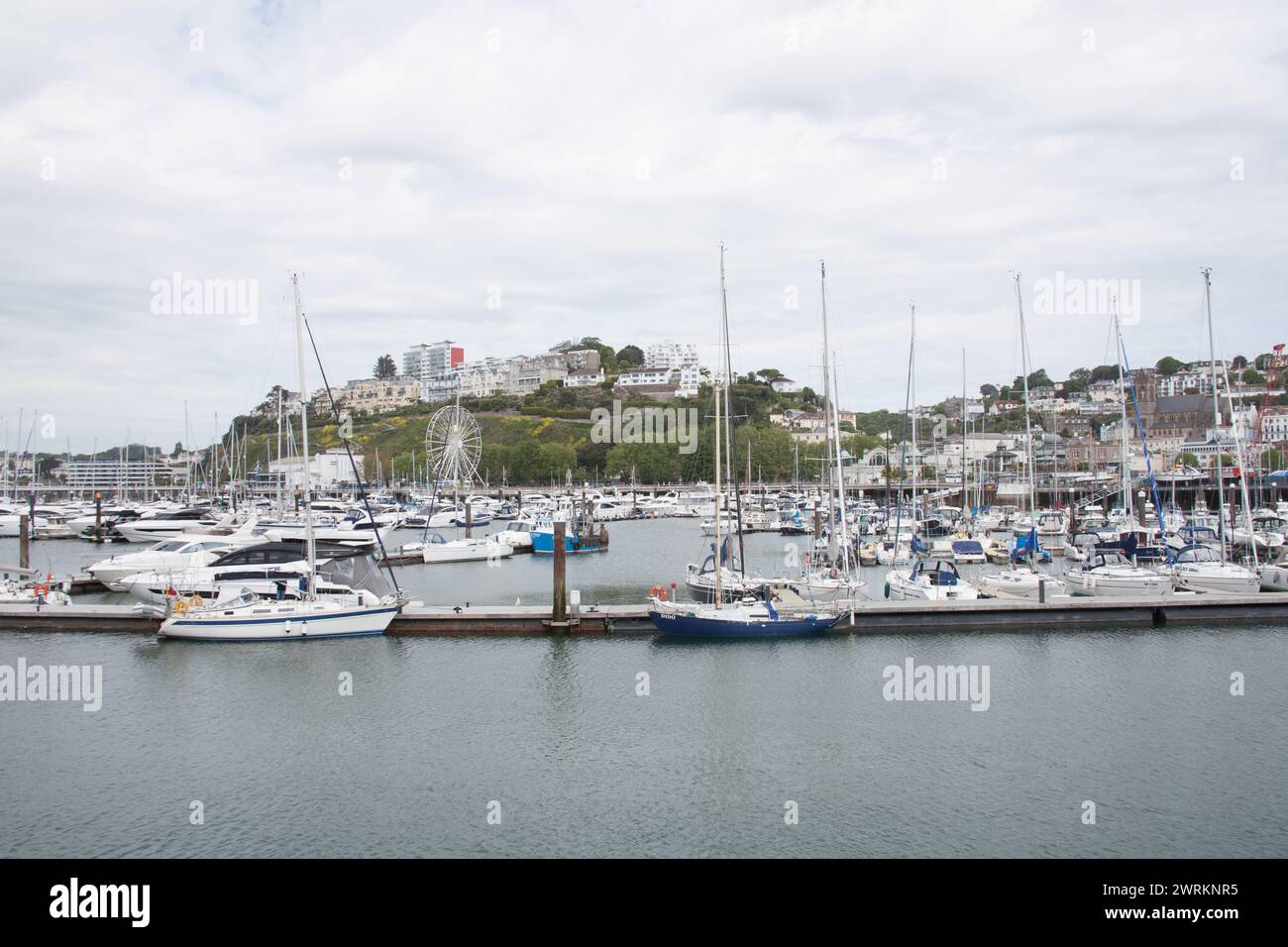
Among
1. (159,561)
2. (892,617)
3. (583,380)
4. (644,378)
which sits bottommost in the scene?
(892,617)

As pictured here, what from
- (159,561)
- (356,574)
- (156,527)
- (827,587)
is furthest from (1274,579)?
(156,527)

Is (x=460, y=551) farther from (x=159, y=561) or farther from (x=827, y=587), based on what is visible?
(x=827, y=587)

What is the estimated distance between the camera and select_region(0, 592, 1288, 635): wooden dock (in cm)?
2831

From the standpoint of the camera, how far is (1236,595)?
30453 mm


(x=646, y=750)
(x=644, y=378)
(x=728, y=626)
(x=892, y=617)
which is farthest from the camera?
(x=644, y=378)

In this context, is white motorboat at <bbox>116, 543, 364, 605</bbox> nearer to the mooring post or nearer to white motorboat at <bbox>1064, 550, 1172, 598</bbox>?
the mooring post

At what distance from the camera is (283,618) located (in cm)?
2714

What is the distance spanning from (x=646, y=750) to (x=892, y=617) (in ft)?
42.4

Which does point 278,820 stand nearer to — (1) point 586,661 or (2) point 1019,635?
(1) point 586,661

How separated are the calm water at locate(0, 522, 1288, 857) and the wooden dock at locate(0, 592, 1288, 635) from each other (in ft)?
3.20

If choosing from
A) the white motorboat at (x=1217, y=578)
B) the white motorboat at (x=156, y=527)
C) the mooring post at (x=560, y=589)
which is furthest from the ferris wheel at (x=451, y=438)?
the white motorboat at (x=1217, y=578)
